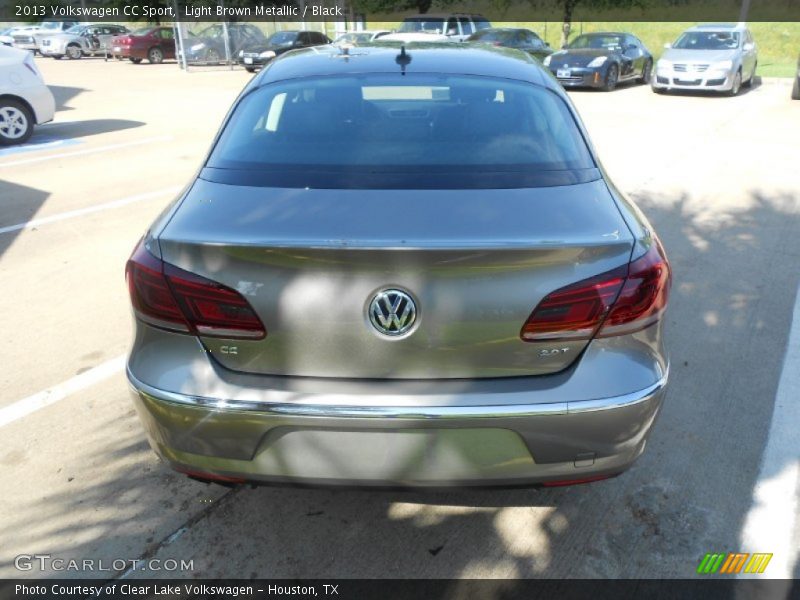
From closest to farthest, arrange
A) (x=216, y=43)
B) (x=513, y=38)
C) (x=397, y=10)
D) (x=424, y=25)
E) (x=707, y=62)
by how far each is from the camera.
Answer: (x=707, y=62) < (x=513, y=38) < (x=424, y=25) < (x=216, y=43) < (x=397, y=10)

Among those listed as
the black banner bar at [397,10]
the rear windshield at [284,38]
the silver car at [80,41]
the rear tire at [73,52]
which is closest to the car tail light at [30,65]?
the rear windshield at [284,38]

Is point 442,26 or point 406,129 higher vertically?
point 406,129

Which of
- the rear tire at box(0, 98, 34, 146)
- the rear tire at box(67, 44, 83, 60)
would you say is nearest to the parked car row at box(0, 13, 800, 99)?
the rear tire at box(0, 98, 34, 146)

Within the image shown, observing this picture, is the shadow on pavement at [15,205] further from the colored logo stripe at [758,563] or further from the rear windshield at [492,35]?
the rear windshield at [492,35]

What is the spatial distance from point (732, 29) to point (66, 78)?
66.2 feet

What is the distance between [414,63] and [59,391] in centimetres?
251

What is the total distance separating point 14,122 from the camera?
10.1m

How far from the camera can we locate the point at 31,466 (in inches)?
115

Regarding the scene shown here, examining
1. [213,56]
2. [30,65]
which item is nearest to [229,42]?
[213,56]

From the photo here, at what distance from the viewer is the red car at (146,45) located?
28094 mm

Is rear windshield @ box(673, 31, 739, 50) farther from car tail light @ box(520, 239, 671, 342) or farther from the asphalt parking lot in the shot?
car tail light @ box(520, 239, 671, 342)

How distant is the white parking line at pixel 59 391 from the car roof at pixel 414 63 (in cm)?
179

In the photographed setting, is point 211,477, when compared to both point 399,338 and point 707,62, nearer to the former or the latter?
point 399,338

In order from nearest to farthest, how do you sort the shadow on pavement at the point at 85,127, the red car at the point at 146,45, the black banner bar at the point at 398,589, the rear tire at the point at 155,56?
the black banner bar at the point at 398,589 < the shadow on pavement at the point at 85,127 < the red car at the point at 146,45 < the rear tire at the point at 155,56
